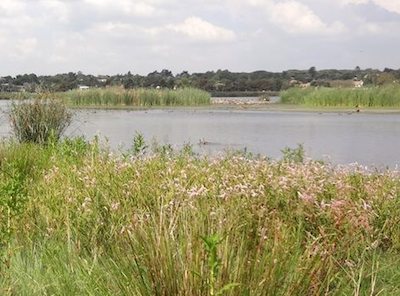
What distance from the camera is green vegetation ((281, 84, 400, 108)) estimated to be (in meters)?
42.2

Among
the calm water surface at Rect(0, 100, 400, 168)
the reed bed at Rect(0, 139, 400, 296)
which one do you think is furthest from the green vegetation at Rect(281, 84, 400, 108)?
the reed bed at Rect(0, 139, 400, 296)

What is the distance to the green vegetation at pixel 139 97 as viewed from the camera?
156 ft

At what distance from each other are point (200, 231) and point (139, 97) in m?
46.2

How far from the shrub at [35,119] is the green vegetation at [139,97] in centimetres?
3224

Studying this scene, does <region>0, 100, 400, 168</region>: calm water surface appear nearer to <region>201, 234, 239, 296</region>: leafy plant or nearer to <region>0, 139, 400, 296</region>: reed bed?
<region>0, 139, 400, 296</region>: reed bed

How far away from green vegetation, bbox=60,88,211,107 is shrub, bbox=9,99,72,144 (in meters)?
32.2

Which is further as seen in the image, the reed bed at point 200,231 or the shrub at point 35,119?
the shrub at point 35,119

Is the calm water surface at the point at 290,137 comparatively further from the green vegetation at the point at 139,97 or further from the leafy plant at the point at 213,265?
the green vegetation at the point at 139,97

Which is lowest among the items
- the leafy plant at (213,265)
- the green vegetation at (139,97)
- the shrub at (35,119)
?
the green vegetation at (139,97)

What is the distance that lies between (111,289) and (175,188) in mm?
2116

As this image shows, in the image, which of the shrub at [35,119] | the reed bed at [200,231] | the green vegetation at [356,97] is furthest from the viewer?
the green vegetation at [356,97]

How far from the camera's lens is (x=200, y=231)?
3.47 meters

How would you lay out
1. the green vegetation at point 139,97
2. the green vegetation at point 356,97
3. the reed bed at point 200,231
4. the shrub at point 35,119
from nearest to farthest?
the reed bed at point 200,231, the shrub at point 35,119, the green vegetation at point 356,97, the green vegetation at point 139,97

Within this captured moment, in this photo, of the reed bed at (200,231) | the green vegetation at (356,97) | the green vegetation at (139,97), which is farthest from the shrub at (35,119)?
the green vegetation at (139,97)
